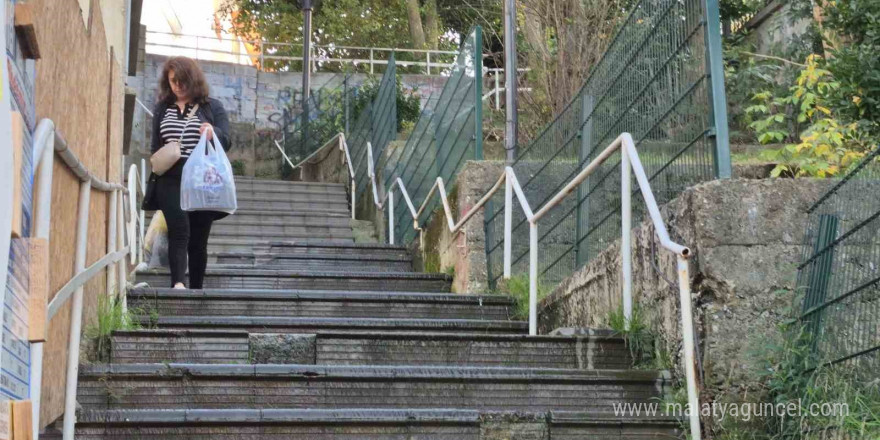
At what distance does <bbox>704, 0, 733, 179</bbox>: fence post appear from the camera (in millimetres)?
4359

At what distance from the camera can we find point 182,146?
6.31m

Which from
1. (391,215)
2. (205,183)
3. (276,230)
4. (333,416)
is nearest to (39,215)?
(333,416)

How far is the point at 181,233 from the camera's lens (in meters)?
6.18

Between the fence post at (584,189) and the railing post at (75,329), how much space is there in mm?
2958

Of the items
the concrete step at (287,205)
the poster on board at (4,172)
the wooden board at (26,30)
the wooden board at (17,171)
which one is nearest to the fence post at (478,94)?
the concrete step at (287,205)

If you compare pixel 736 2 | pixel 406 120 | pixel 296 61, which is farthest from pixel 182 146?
pixel 296 61

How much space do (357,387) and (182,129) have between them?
265 centimetres

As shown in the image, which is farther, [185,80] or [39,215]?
[185,80]

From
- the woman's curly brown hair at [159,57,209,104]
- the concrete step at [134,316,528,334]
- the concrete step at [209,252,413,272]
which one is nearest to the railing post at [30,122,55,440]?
the concrete step at [134,316,528,334]

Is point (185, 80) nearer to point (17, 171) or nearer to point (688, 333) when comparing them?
point (688, 333)

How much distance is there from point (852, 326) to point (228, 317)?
10.2 feet

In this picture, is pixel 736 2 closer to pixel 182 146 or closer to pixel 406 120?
pixel 406 120

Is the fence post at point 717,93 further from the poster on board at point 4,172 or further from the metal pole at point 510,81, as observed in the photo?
the metal pole at point 510,81

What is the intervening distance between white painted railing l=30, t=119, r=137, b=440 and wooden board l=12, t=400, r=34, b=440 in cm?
28
